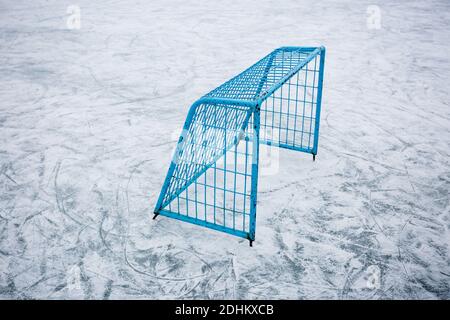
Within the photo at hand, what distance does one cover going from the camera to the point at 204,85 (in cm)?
527

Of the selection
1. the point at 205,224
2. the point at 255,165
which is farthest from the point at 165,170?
the point at 255,165

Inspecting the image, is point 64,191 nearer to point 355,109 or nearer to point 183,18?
point 355,109

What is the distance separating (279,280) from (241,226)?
0.56 meters

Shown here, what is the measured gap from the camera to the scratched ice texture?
2262 mm

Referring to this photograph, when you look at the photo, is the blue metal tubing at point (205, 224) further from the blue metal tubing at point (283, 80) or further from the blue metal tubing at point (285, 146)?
the blue metal tubing at point (285, 146)

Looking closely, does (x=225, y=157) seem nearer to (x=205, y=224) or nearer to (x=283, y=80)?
(x=205, y=224)

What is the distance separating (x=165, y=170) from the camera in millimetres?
3357

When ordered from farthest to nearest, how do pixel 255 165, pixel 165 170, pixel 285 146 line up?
1. pixel 285 146
2. pixel 165 170
3. pixel 255 165

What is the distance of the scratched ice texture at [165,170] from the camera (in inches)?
89.0

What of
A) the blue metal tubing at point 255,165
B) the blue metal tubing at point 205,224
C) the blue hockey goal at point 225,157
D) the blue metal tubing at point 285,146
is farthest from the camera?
the blue metal tubing at point 285,146

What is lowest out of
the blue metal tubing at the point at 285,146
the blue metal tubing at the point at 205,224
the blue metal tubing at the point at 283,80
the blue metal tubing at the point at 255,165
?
the blue metal tubing at the point at 205,224

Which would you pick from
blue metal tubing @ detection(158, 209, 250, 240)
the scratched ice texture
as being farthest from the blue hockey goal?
the scratched ice texture

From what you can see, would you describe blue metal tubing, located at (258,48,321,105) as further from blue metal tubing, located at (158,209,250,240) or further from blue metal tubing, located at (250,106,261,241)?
blue metal tubing, located at (158,209,250,240)

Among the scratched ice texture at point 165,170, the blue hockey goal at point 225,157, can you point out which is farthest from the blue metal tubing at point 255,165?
the scratched ice texture at point 165,170
